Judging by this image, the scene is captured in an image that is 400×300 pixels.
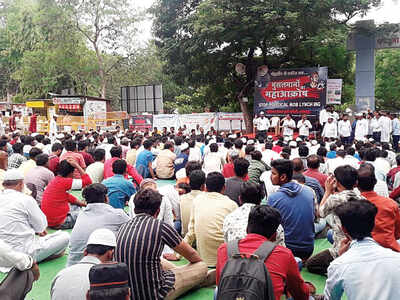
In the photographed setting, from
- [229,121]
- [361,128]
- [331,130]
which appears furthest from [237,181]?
[229,121]

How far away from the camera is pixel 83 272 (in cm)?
240

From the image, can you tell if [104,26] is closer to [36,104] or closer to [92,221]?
A: [36,104]

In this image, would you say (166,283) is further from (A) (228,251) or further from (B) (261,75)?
(B) (261,75)

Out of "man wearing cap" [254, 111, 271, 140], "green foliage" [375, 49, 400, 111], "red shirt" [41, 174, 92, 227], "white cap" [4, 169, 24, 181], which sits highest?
"green foliage" [375, 49, 400, 111]

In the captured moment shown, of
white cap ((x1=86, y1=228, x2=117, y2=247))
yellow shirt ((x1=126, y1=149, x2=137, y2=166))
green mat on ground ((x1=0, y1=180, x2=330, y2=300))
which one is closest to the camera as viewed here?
white cap ((x1=86, y1=228, x2=117, y2=247))

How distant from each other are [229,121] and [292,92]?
4.00 metres

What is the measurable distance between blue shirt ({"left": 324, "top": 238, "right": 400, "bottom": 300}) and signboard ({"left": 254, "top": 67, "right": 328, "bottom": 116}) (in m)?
15.6

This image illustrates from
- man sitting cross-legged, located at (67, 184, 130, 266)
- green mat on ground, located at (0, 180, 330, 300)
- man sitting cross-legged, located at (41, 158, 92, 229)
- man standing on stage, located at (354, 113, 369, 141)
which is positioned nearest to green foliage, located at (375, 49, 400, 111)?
man standing on stage, located at (354, 113, 369, 141)

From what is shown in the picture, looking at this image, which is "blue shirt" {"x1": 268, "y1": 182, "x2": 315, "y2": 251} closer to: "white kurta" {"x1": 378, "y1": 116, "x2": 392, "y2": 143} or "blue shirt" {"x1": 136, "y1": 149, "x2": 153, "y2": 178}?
"blue shirt" {"x1": 136, "y1": 149, "x2": 153, "y2": 178}

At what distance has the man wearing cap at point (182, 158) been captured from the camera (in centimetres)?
910

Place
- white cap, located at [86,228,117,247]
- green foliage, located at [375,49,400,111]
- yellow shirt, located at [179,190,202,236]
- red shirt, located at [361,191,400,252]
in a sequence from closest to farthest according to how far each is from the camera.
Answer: white cap, located at [86,228,117,247] → red shirt, located at [361,191,400,252] → yellow shirt, located at [179,190,202,236] → green foliage, located at [375,49,400,111]

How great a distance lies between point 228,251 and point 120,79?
1200 inches

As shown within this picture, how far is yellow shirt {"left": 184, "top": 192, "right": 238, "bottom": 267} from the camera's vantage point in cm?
393

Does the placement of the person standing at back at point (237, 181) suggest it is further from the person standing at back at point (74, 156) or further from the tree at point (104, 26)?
the tree at point (104, 26)
